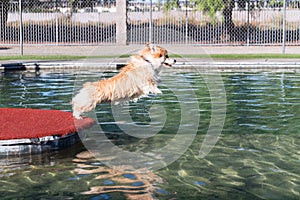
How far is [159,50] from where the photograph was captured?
1030cm

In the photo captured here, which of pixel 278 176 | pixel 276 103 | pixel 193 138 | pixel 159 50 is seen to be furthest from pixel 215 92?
pixel 278 176

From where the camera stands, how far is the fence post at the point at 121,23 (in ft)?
114

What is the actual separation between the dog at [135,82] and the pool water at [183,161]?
981 millimetres

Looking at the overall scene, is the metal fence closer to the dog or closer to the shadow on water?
the dog

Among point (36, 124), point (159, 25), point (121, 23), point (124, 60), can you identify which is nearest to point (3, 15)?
point (121, 23)

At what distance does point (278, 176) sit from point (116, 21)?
28132mm

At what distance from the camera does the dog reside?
33.2 ft

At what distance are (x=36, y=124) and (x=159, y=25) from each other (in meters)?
25.3

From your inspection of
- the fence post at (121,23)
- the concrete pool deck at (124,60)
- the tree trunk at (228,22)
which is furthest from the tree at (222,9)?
the fence post at (121,23)

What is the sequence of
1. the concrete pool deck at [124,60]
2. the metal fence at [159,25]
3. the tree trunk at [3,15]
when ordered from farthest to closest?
the metal fence at [159,25] → the tree trunk at [3,15] → the concrete pool deck at [124,60]

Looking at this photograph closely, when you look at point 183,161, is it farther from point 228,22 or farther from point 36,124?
point 228,22

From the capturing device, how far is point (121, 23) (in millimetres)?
35656

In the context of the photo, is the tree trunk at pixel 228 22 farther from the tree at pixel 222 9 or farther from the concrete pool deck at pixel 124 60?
the concrete pool deck at pixel 124 60

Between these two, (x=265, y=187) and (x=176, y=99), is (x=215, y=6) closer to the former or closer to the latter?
(x=176, y=99)
